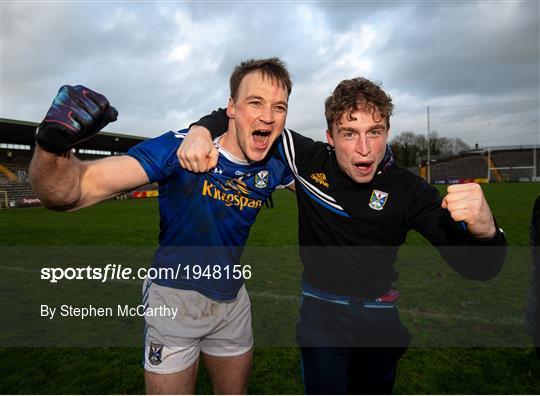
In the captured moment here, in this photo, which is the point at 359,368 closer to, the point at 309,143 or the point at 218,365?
the point at 218,365

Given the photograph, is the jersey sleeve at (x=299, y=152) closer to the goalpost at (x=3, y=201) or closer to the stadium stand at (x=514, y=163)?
the goalpost at (x=3, y=201)

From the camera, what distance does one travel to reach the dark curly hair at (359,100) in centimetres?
248

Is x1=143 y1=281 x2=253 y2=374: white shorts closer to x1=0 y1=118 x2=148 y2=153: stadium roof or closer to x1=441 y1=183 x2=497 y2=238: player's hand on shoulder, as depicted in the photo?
x1=441 y1=183 x2=497 y2=238: player's hand on shoulder

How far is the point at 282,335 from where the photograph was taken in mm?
4426

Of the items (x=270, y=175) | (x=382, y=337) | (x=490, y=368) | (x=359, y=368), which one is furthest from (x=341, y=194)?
(x=490, y=368)

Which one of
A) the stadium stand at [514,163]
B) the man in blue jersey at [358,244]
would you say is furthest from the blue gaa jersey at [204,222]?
the stadium stand at [514,163]

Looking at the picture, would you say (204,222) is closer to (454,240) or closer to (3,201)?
(454,240)

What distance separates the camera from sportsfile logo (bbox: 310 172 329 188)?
271 cm

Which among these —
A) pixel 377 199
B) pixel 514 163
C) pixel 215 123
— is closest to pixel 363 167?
pixel 377 199

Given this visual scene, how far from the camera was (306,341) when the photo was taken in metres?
2.51

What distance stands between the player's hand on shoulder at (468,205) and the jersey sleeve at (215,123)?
1.56 metres

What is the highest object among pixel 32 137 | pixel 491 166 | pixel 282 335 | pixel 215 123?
pixel 32 137

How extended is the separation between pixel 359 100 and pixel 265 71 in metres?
0.67

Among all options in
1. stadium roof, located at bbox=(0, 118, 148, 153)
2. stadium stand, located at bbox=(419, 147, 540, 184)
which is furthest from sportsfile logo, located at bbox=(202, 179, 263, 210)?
stadium stand, located at bbox=(419, 147, 540, 184)
